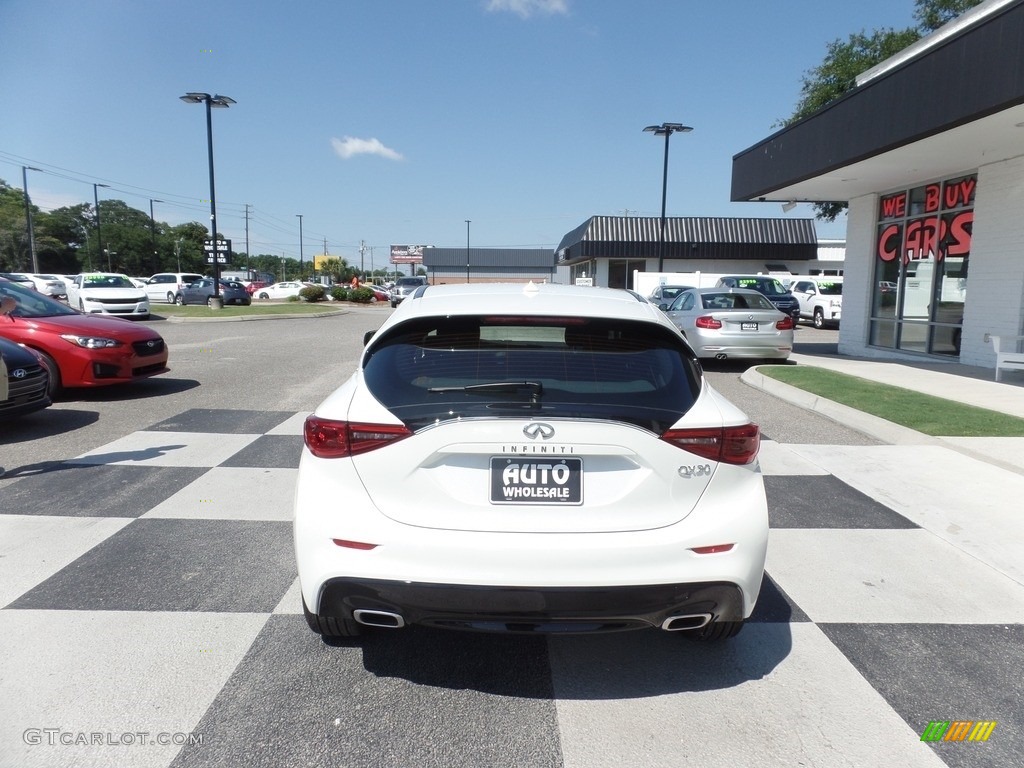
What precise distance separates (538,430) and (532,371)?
0.32m

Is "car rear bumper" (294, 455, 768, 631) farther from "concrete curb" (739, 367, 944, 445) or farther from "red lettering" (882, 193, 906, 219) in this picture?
"red lettering" (882, 193, 906, 219)

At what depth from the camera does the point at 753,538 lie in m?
2.76

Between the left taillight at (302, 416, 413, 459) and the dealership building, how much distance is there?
926 centimetres

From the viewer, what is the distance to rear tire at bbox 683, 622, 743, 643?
9.73 ft

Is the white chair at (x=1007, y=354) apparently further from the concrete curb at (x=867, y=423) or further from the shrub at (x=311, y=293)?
the shrub at (x=311, y=293)

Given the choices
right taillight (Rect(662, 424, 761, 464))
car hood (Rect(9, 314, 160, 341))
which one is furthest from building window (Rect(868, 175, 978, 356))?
car hood (Rect(9, 314, 160, 341))

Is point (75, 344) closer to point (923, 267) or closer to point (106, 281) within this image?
point (923, 267)

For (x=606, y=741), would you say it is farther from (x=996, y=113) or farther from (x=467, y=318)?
(x=996, y=113)

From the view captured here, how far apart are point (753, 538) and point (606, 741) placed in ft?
3.04

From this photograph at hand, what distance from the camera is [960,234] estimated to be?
45.0 ft

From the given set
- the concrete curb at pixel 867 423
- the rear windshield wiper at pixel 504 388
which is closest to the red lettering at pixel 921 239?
the concrete curb at pixel 867 423

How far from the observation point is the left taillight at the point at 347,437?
2.70 m

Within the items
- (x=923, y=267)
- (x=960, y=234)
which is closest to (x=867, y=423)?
(x=960, y=234)

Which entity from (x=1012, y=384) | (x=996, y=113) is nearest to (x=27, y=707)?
(x=996, y=113)
